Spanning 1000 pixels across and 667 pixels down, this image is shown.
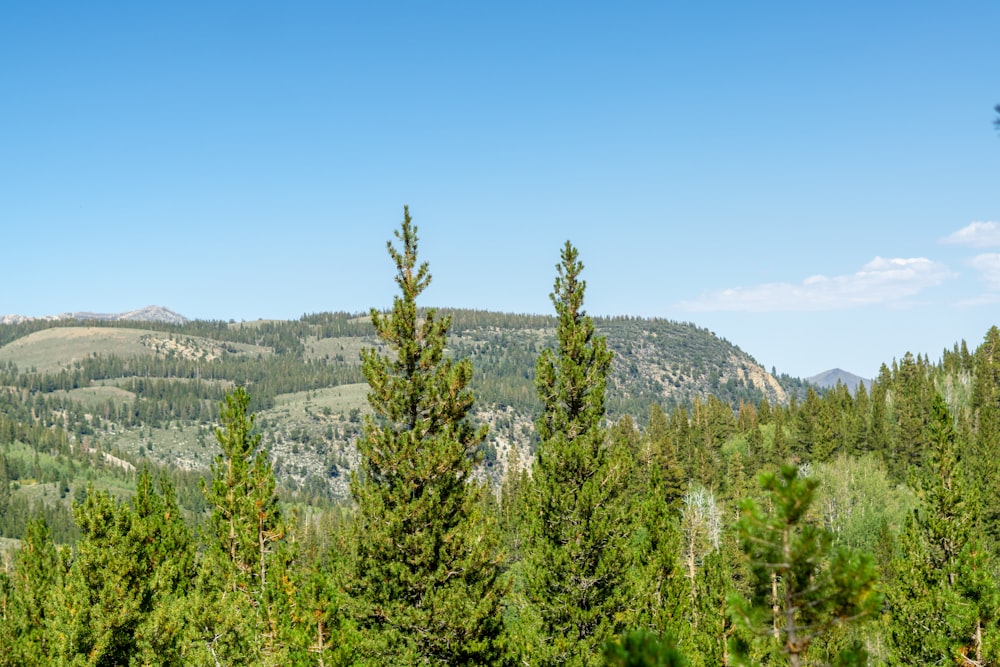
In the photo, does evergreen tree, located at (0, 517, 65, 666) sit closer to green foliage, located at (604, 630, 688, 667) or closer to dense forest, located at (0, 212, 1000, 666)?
dense forest, located at (0, 212, 1000, 666)

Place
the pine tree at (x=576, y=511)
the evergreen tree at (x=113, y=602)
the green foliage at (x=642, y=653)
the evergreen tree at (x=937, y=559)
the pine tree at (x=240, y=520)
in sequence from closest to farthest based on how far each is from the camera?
the green foliage at (x=642, y=653) → the evergreen tree at (x=113, y=602) → the pine tree at (x=576, y=511) → the evergreen tree at (x=937, y=559) → the pine tree at (x=240, y=520)

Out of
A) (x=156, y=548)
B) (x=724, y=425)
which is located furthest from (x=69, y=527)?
(x=156, y=548)

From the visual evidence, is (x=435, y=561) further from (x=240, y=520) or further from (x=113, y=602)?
(x=240, y=520)

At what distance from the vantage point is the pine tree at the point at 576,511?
28.7m

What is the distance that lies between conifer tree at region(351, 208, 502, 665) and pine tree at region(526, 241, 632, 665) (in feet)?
11.7

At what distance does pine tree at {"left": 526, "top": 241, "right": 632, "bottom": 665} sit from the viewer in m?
28.7

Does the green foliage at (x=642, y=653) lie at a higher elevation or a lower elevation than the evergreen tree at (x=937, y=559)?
higher

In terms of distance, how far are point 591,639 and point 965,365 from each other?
541ft

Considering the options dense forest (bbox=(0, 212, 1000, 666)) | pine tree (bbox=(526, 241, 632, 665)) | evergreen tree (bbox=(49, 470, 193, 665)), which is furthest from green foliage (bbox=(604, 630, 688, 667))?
evergreen tree (bbox=(49, 470, 193, 665))

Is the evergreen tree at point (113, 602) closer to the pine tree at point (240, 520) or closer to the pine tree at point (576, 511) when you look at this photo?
the pine tree at point (240, 520)

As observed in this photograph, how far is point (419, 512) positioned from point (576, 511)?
7.21 m

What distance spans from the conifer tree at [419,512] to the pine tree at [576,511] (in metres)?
3.56

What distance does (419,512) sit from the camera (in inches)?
989

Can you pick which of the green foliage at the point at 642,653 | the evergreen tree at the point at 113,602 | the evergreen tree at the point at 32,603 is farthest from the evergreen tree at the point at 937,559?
the evergreen tree at the point at 32,603
